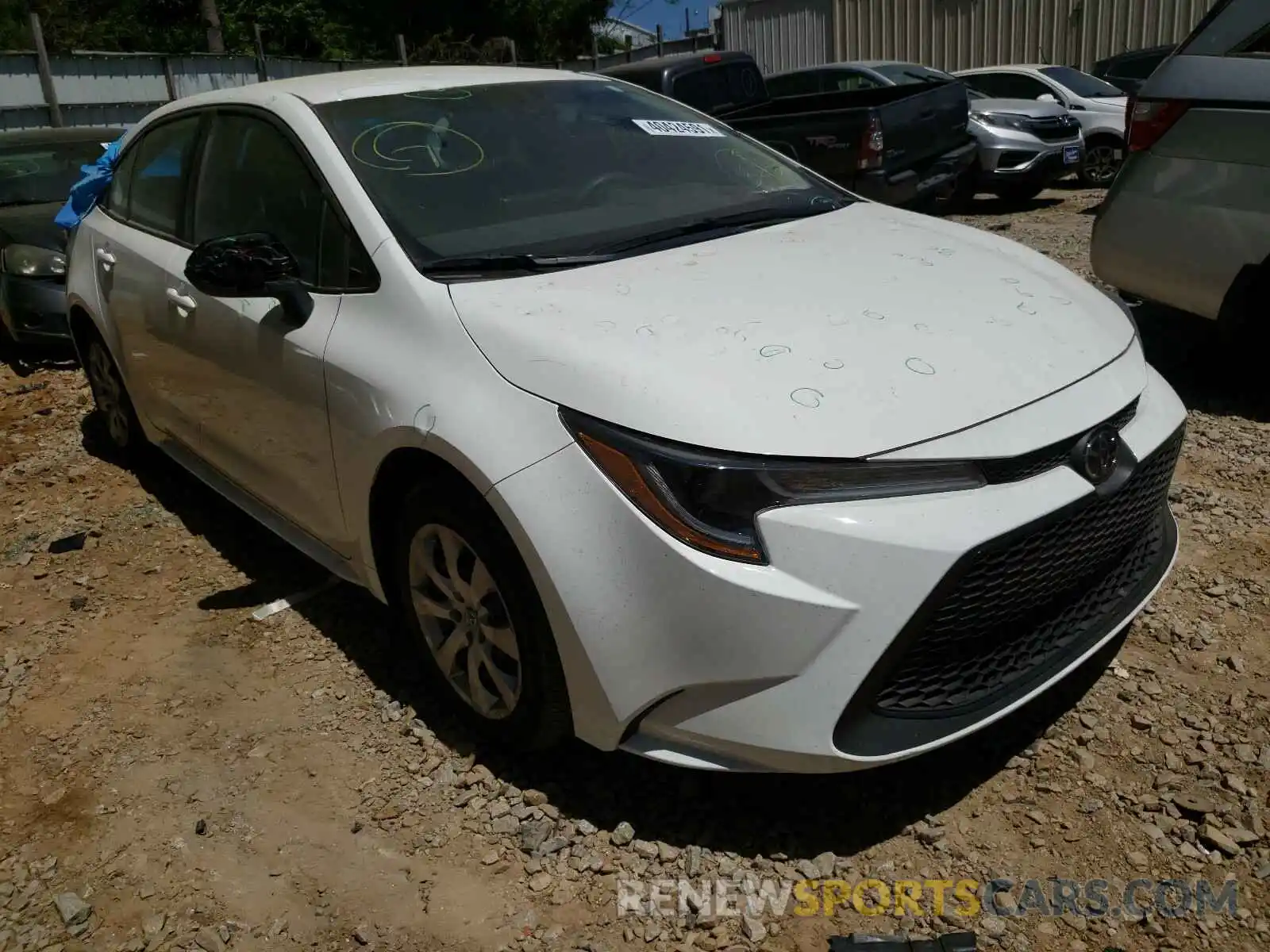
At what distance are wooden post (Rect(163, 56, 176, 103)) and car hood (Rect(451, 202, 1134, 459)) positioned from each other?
15.8 metres

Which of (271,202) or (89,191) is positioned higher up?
(271,202)

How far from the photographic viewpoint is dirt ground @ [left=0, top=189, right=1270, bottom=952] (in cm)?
231

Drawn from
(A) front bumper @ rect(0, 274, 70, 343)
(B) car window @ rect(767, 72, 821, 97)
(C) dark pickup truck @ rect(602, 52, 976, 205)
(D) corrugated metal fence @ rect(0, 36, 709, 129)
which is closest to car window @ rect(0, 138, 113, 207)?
(A) front bumper @ rect(0, 274, 70, 343)

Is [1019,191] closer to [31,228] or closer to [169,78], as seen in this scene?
[31,228]

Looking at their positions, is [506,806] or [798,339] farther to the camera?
[506,806]

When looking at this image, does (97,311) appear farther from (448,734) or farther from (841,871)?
(841,871)

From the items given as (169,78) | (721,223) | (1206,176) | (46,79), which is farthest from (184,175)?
(169,78)

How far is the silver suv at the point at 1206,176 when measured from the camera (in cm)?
413

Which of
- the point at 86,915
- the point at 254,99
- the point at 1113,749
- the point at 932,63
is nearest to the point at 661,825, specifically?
the point at 1113,749

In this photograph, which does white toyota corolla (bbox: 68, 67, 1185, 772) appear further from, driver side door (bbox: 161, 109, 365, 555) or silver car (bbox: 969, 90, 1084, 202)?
silver car (bbox: 969, 90, 1084, 202)

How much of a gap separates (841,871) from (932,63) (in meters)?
21.2

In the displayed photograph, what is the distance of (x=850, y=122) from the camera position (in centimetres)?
856

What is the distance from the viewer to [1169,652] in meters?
3.01

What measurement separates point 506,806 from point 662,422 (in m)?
1.11
